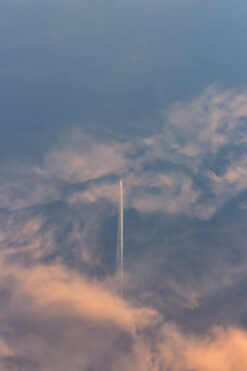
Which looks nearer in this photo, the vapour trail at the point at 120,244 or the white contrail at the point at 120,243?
the vapour trail at the point at 120,244

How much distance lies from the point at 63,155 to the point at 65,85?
21.8 m

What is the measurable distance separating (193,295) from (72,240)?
2220cm

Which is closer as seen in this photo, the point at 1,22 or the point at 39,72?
the point at 39,72

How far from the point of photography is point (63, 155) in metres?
63.6

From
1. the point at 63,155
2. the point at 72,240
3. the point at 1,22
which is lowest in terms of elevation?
the point at 72,240

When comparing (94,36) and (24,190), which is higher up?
(94,36)

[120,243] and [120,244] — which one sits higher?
[120,243]

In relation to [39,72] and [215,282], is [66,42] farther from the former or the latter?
[215,282]

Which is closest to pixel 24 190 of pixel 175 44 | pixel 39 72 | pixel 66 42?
pixel 39 72

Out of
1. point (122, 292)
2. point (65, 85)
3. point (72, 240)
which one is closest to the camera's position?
point (122, 292)

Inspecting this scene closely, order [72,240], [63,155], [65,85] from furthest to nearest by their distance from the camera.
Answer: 1. [65,85]
2. [63,155]
3. [72,240]

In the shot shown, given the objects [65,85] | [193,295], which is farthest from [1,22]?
[193,295]

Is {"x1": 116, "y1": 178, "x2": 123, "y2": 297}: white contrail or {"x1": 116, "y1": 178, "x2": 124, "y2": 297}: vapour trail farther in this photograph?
{"x1": 116, "y1": 178, "x2": 123, "y2": 297}: white contrail

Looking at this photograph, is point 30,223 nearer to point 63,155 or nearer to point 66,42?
point 63,155
